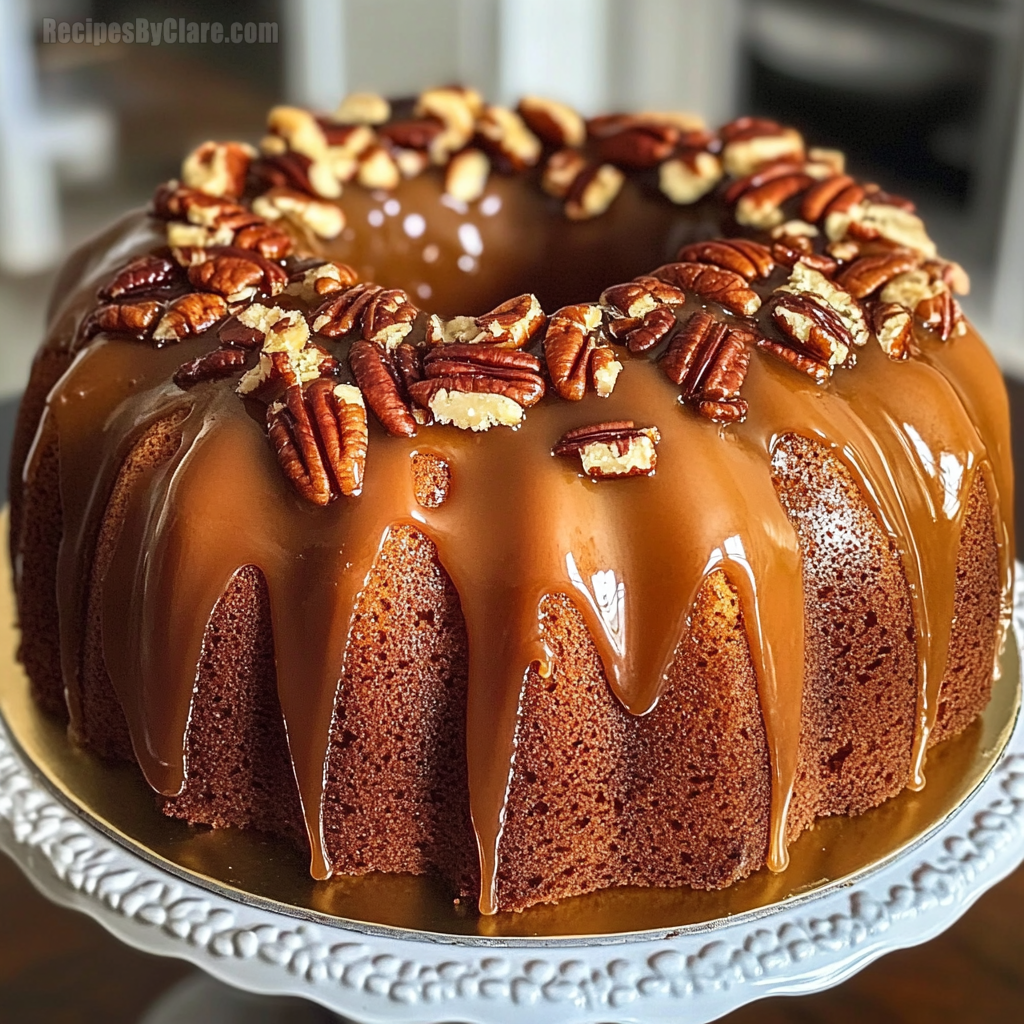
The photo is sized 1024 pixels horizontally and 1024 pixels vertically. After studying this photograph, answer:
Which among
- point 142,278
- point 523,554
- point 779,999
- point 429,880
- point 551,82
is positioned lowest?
point 779,999

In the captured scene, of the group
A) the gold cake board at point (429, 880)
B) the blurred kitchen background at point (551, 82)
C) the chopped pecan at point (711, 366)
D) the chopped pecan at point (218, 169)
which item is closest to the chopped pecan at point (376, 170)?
the chopped pecan at point (218, 169)

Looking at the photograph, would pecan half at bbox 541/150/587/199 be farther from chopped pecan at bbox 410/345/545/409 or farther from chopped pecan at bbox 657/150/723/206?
chopped pecan at bbox 410/345/545/409

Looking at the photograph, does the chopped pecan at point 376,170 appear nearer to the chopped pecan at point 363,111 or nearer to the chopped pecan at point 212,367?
the chopped pecan at point 363,111

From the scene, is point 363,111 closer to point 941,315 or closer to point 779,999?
point 941,315

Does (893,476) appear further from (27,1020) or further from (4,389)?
(4,389)

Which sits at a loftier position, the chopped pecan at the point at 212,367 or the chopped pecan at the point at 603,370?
the chopped pecan at the point at 603,370

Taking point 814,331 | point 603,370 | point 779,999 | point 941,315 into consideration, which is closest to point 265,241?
point 603,370

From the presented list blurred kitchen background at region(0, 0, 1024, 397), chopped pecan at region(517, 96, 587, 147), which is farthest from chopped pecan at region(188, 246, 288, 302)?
blurred kitchen background at region(0, 0, 1024, 397)
